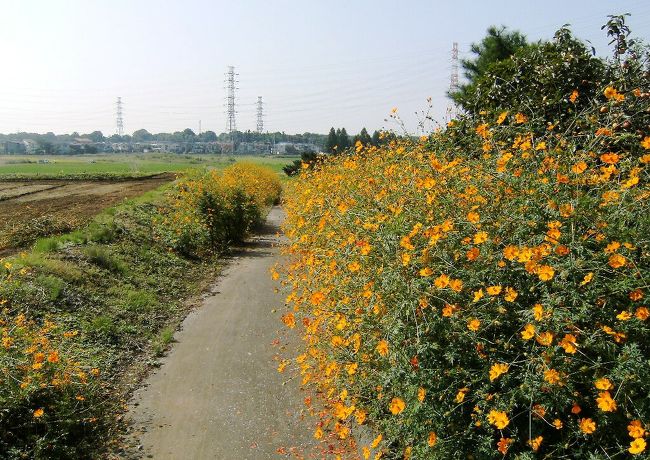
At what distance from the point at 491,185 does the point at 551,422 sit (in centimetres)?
128

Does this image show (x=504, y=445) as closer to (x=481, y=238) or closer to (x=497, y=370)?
(x=497, y=370)

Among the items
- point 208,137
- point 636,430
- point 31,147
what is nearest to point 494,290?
point 636,430

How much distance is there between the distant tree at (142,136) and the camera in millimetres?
95637

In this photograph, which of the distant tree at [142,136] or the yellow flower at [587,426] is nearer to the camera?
the yellow flower at [587,426]

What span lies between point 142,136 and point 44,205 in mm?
89950

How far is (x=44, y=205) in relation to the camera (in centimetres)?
1395

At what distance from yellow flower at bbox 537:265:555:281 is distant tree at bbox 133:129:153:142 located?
101m

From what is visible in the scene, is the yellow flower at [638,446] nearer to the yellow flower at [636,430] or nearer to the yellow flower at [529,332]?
the yellow flower at [636,430]

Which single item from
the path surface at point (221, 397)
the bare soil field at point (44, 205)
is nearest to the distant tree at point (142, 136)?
the bare soil field at point (44, 205)

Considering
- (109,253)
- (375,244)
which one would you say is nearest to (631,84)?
(375,244)

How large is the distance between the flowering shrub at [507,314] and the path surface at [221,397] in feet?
3.36

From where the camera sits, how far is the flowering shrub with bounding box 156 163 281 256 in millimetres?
9859

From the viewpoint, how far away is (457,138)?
5102 mm

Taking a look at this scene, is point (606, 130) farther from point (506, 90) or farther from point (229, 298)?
point (229, 298)
